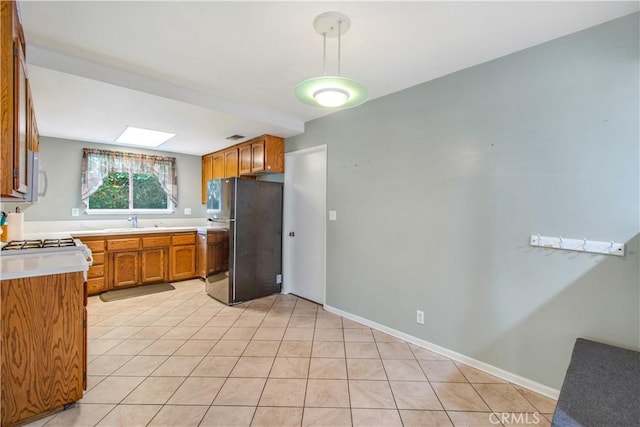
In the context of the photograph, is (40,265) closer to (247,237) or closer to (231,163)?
(247,237)

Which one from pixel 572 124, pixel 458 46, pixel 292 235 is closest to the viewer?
pixel 572 124

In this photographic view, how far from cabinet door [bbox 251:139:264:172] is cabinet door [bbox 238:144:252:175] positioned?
3.2 inches

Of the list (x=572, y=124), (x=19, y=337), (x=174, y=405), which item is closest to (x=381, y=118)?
(x=572, y=124)

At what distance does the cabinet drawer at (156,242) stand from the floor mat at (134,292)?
23.7 inches

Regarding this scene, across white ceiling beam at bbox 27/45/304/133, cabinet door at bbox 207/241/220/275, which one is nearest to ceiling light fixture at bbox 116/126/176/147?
white ceiling beam at bbox 27/45/304/133

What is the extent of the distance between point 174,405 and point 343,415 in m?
1.04

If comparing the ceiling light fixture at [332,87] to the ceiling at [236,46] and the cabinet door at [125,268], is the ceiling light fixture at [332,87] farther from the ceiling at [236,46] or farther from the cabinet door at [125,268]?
the cabinet door at [125,268]

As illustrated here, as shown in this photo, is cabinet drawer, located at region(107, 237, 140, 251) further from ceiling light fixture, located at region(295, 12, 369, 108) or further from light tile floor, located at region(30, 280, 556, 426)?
ceiling light fixture, located at region(295, 12, 369, 108)

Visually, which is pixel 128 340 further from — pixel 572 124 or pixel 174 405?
pixel 572 124

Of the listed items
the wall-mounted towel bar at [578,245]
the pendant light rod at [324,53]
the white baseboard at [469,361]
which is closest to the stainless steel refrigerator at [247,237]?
the white baseboard at [469,361]

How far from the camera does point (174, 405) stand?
179cm

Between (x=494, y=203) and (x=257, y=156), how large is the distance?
116 inches

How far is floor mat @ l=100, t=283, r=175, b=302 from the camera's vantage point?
3.78 meters

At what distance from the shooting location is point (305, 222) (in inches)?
154
